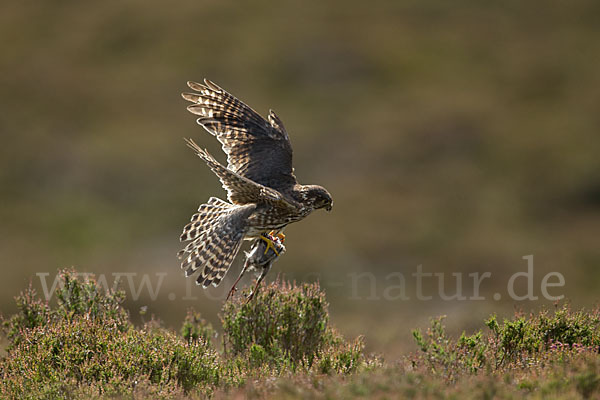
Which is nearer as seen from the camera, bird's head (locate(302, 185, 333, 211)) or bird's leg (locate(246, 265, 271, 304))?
bird's leg (locate(246, 265, 271, 304))

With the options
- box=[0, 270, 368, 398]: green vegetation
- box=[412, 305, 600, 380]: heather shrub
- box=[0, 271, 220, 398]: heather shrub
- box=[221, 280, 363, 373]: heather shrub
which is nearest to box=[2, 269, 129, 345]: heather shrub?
box=[0, 270, 368, 398]: green vegetation

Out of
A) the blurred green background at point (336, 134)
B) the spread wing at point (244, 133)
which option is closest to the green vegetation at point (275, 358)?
the spread wing at point (244, 133)

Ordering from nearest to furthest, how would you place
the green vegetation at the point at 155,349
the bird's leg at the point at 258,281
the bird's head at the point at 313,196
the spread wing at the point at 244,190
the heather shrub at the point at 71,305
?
the green vegetation at the point at 155,349, the spread wing at the point at 244,190, the bird's leg at the point at 258,281, the heather shrub at the point at 71,305, the bird's head at the point at 313,196

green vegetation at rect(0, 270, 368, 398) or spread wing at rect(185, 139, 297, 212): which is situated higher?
spread wing at rect(185, 139, 297, 212)

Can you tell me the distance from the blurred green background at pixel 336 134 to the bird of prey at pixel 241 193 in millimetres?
16626

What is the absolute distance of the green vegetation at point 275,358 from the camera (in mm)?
6707

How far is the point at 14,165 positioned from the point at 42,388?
41031 millimetres

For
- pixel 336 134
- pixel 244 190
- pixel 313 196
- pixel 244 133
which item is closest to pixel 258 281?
pixel 244 190

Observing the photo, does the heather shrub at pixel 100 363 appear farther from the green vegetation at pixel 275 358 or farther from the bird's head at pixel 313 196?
the bird's head at pixel 313 196

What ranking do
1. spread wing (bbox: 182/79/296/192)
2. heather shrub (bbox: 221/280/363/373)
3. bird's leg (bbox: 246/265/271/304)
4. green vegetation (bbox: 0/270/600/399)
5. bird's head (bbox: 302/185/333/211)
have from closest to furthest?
green vegetation (bbox: 0/270/600/399)
bird's leg (bbox: 246/265/271/304)
heather shrub (bbox: 221/280/363/373)
bird's head (bbox: 302/185/333/211)
spread wing (bbox: 182/79/296/192)

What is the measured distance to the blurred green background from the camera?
35625 mm

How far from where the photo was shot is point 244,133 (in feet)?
35.0

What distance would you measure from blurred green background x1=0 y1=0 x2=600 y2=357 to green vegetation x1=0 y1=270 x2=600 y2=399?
17.2 metres

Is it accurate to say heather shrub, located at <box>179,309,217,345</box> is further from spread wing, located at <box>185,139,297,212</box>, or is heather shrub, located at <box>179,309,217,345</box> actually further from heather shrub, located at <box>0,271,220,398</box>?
spread wing, located at <box>185,139,297,212</box>
